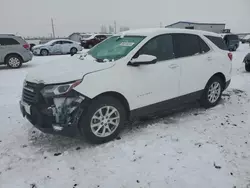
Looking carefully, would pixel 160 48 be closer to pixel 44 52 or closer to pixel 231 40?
pixel 44 52

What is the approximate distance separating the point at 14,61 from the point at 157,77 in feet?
33.0

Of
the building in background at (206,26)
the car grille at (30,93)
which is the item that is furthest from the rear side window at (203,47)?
the building in background at (206,26)

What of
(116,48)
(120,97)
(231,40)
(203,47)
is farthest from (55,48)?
(120,97)

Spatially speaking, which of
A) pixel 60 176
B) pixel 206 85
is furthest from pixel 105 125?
pixel 206 85

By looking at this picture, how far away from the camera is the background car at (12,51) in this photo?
11516 mm

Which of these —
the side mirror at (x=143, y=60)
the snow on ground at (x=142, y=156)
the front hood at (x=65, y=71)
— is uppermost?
the side mirror at (x=143, y=60)

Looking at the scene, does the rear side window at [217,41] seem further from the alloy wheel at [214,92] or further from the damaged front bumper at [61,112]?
the damaged front bumper at [61,112]

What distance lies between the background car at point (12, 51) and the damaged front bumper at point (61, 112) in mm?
9656

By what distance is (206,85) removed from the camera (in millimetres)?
4848

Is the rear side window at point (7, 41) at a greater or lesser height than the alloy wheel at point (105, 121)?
greater

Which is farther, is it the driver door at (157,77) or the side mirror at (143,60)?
the driver door at (157,77)

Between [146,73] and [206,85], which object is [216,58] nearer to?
[206,85]

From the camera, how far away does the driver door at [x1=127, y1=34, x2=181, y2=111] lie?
12.3 feet

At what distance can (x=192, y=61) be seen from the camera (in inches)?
175
